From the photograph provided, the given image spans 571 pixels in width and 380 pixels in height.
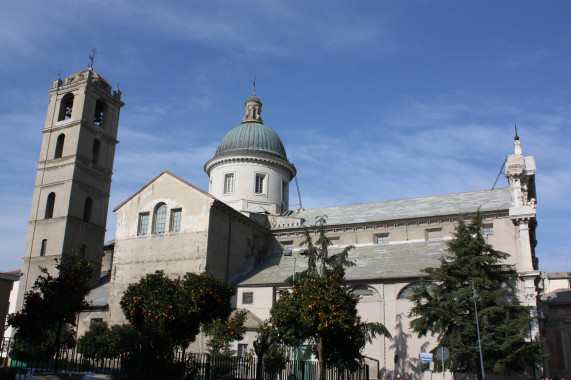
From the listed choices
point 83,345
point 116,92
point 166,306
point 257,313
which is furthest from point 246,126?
point 166,306

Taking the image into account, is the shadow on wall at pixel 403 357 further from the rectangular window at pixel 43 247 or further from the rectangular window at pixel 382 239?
the rectangular window at pixel 43 247

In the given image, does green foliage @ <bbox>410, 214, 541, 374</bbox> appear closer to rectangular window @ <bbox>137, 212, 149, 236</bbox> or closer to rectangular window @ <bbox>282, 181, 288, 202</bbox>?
rectangular window @ <bbox>137, 212, 149, 236</bbox>

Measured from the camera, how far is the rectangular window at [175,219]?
35.4 m

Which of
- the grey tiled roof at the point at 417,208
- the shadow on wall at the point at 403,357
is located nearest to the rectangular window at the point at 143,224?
the grey tiled roof at the point at 417,208

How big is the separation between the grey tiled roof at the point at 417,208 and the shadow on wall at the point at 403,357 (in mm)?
9053

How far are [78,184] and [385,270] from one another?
26761mm

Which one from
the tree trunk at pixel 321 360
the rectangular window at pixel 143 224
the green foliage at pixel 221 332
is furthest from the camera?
the rectangular window at pixel 143 224

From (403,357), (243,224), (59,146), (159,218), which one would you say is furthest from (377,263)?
(59,146)

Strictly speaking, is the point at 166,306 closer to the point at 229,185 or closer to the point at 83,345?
the point at 83,345

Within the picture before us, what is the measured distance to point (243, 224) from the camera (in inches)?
1494

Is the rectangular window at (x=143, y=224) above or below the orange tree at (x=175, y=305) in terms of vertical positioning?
above

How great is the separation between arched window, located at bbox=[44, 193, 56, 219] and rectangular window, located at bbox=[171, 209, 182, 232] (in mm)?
13935

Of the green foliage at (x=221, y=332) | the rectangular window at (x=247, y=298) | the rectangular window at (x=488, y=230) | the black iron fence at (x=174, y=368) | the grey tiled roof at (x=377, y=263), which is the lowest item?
the black iron fence at (x=174, y=368)

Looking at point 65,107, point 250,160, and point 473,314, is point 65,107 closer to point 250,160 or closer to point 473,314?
point 250,160
